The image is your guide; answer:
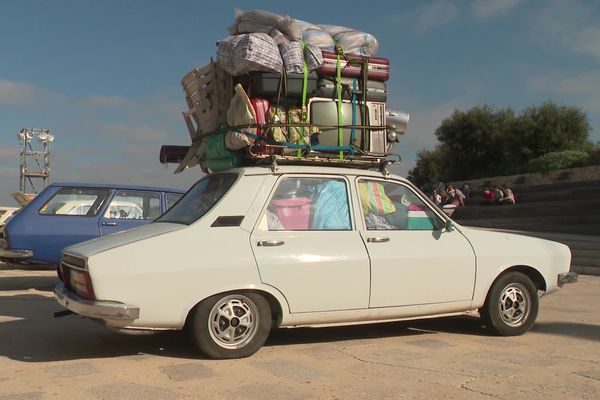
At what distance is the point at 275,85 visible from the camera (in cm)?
588

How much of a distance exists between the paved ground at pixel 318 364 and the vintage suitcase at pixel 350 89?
2.33 m

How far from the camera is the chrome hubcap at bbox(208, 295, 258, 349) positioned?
4605 millimetres

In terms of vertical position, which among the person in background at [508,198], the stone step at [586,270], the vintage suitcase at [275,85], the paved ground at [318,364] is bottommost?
the paved ground at [318,364]

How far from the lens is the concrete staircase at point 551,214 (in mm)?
17034

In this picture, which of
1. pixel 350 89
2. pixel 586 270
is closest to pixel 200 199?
pixel 350 89

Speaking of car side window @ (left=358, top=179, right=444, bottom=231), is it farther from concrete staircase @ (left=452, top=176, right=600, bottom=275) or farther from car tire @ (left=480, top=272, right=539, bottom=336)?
concrete staircase @ (left=452, top=176, right=600, bottom=275)

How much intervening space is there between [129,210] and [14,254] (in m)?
1.62

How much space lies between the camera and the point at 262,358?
483 centimetres

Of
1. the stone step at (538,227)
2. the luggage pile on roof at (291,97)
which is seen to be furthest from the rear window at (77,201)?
the stone step at (538,227)

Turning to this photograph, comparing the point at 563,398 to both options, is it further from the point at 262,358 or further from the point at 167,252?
the point at 167,252

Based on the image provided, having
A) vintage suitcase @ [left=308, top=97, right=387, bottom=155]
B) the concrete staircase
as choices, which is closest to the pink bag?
vintage suitcase @ [left=308, top=97, right=387, bottom=155]

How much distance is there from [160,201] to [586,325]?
579cm

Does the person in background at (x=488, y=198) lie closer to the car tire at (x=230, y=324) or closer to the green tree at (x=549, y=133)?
the green tree at (x=549, y=133)

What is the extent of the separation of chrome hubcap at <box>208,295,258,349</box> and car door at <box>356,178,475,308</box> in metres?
1.07
